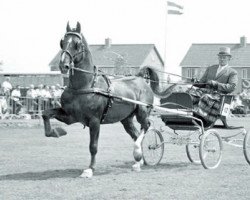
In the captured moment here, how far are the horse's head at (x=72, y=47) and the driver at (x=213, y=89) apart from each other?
2.82 m

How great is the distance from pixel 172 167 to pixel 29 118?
14891mm

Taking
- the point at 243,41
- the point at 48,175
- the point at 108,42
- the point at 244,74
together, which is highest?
the point at 243,41

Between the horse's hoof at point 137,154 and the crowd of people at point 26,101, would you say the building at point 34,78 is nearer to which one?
the crowd of people at point 26,101

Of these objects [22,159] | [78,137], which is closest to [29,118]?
[78,137]

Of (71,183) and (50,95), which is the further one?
(50,95)

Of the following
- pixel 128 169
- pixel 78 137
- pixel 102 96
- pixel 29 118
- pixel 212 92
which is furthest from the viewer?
pixel 29 118

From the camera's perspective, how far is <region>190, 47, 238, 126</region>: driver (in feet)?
33.8

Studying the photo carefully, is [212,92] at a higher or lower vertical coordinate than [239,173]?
higher

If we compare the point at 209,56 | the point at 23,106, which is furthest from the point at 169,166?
the point at 209,56

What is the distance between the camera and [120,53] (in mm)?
75562

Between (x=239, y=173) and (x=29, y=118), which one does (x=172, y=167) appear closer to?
(x=239, y=173)

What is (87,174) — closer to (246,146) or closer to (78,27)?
(78,27)

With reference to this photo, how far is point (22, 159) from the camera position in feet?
36.4

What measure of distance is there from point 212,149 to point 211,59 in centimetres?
6844
